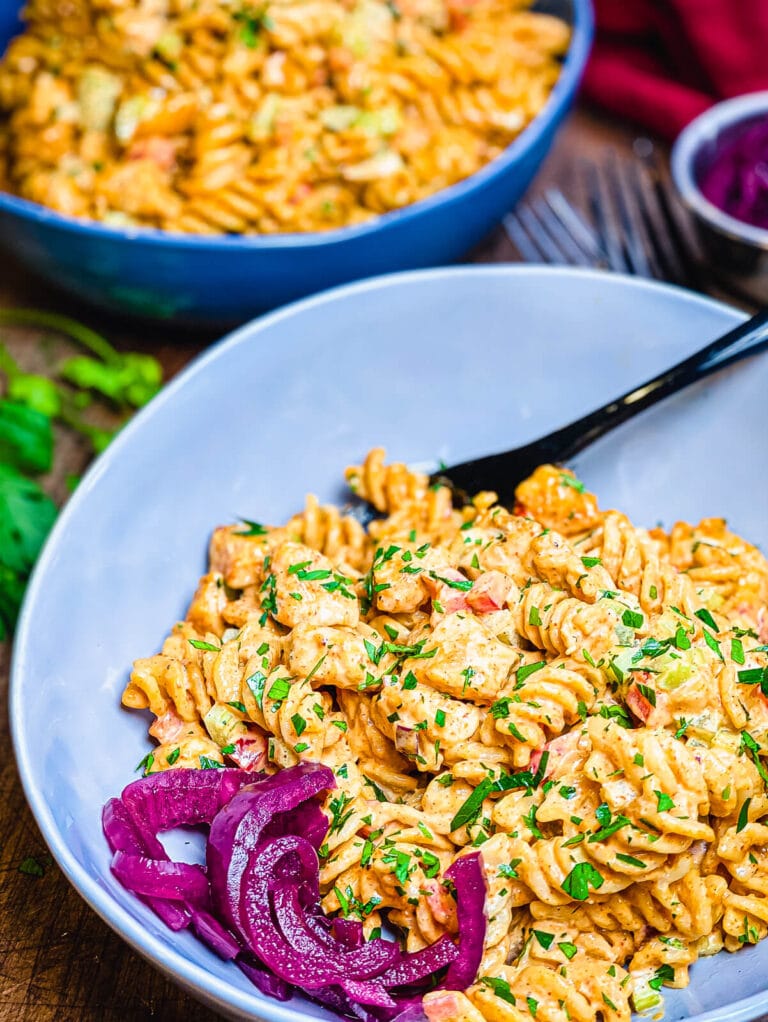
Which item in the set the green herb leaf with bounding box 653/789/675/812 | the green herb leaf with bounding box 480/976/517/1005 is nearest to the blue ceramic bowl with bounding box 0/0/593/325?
the green herb leaf with bounding box 653/789/675/812

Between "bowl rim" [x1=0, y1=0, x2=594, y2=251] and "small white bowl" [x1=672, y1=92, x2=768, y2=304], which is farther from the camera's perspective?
"small white bowl" [x1=672, y1=92, x2=768, y2=304]

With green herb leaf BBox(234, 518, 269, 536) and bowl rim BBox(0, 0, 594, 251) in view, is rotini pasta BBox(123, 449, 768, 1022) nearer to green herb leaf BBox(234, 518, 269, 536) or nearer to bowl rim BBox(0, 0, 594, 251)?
green herb leaf BBox(234, 518, 269, 536)

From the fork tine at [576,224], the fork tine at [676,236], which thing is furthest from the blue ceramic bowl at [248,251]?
the fork tine at [676,236]

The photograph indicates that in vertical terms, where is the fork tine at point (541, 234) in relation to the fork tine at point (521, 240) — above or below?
above

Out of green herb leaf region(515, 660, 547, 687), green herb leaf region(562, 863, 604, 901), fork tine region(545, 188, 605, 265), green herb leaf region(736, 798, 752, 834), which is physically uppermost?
fork tine region(545, 188, 605, 265)

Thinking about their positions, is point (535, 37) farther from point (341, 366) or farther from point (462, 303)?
point (341, 366)

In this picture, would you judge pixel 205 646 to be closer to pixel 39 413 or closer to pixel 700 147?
pixel 39 413

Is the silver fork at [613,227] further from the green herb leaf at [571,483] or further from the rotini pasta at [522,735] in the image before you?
the rotini pasta at [522,735]

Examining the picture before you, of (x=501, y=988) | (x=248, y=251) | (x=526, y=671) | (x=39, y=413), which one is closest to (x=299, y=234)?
(x=248, y=251)
